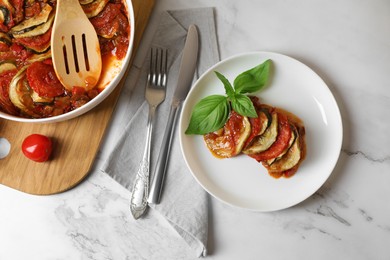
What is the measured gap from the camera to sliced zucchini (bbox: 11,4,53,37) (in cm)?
209

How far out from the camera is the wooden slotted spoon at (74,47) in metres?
2.05

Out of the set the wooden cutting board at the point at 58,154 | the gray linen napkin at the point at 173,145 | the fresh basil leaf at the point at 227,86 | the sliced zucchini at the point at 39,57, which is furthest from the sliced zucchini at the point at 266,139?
the sliced zucchini at the point at 39,57

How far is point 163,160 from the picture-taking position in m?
2.29

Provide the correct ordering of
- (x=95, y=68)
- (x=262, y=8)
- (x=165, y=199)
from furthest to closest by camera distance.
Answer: (x=262, y=8)
(x=165, y=199)
(x=95, y=68)

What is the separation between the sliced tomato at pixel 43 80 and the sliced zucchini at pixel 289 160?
1.07 metres

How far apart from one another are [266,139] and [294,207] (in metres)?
0.42

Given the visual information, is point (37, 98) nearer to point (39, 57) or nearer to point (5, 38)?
point (39, 57)

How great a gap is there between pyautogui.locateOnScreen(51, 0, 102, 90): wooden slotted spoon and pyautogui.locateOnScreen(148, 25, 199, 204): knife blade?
42 centimetres

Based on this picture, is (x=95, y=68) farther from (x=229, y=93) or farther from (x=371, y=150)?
(x=371, y=150)

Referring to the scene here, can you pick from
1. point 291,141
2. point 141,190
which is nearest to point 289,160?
point 291,141

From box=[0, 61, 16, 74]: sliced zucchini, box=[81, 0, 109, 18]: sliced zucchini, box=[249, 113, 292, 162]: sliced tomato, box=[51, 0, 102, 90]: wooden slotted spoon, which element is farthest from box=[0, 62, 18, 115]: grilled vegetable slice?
box=[249, 113, 292, 162]: sliced tomato

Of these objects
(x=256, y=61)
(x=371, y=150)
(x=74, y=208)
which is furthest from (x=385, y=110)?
(x=74, y=208)

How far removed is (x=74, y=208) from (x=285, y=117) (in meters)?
1.17

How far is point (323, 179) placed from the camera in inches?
86.1
